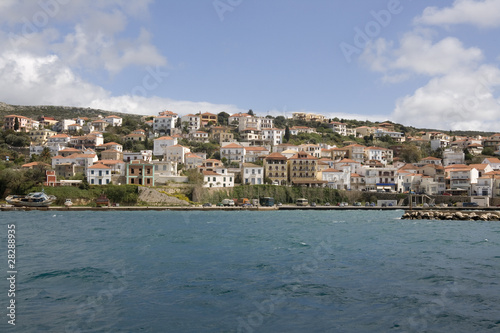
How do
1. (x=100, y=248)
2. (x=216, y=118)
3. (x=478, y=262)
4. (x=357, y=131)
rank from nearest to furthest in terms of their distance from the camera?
(x=478, y=262), (x=100, y=248), (x=216, y=118), (x=357, y=131)

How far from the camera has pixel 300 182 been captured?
83.5 metres

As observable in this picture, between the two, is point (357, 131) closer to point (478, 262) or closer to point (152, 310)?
point (478, 262)

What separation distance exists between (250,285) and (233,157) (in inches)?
3042

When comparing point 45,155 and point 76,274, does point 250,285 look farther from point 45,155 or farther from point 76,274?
point 45,155

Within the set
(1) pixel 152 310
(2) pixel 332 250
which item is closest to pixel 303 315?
(1) pixel 152 310

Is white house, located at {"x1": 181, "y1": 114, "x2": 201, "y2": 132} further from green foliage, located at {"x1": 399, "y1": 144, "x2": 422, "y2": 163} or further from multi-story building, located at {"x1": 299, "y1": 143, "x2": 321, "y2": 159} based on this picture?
green foliage, located at {"x1": 399, "y1": 144, "x2": 422, "y2": 163}

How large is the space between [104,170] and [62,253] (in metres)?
50.2

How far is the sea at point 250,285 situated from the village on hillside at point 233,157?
45.5m

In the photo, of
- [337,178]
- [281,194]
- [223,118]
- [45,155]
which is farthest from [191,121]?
[281,194]

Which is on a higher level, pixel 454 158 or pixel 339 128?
pixel 339 128

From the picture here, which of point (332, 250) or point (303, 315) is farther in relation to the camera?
point (332, 250)

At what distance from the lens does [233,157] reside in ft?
309

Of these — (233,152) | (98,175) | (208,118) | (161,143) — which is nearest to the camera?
(98,175)

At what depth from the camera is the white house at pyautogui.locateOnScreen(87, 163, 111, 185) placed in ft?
236
